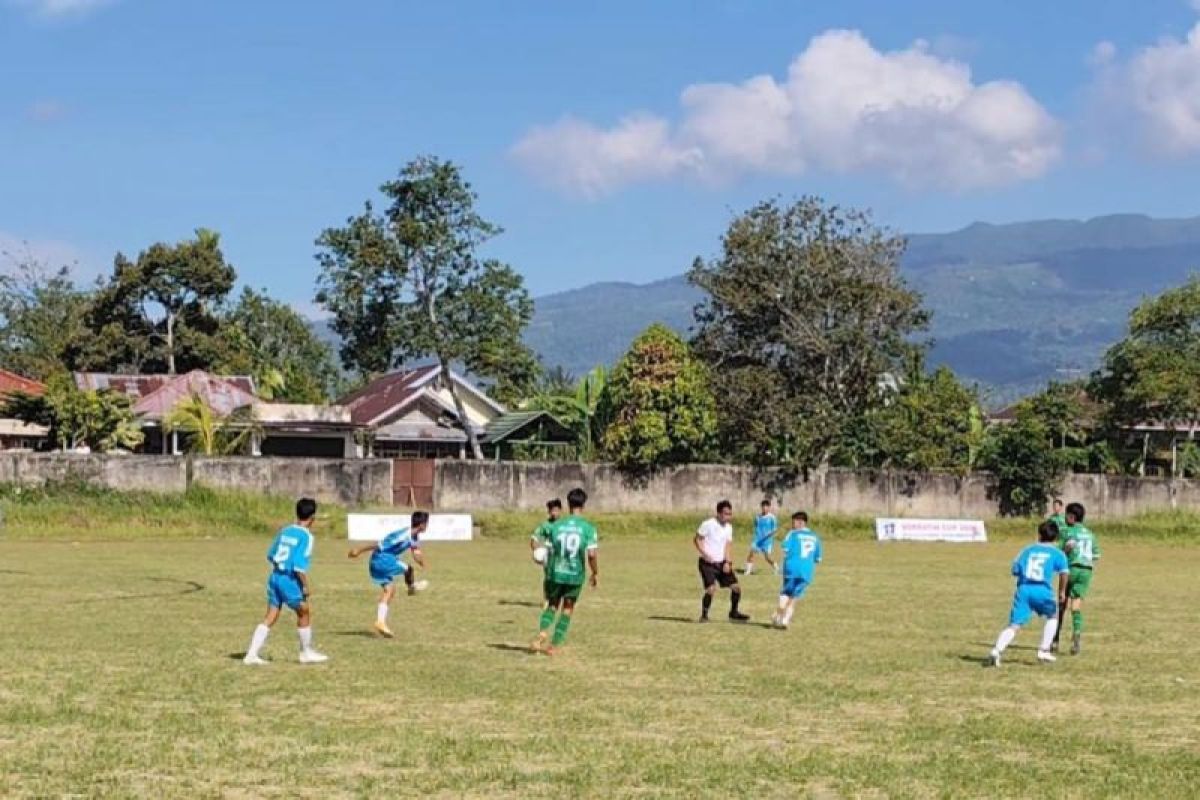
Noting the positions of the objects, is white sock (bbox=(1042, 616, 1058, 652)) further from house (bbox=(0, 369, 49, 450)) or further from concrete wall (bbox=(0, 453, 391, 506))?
house (bbox=(0, 369, 49, 450))

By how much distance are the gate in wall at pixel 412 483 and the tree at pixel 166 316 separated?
26194 millimetres

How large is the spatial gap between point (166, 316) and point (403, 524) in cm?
3707

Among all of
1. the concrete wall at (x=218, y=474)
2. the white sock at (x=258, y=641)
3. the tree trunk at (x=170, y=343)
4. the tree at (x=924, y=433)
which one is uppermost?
the tree trunk at (x=170, y=343)

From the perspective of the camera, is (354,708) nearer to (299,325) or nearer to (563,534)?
(563,534)

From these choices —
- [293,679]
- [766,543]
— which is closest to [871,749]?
[293,679]

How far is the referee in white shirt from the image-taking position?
2425 centimetres

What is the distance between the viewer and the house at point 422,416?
7219 centimetres

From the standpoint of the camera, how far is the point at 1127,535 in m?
58.1

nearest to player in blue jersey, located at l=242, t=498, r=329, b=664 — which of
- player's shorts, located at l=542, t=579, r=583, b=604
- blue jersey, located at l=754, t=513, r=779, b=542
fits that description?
player's shorts, located at l=542, t=579, r=583, b=604

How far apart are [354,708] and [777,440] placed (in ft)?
151

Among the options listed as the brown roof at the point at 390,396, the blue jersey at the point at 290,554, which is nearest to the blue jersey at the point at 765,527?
the blue jersey at the point at 290,554

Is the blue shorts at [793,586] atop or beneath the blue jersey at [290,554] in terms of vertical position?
beneath

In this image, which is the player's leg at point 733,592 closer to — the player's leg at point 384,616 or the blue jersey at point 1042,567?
the player's leg at point 384,616

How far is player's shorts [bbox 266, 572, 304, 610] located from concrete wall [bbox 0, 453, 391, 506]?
38.1 m
